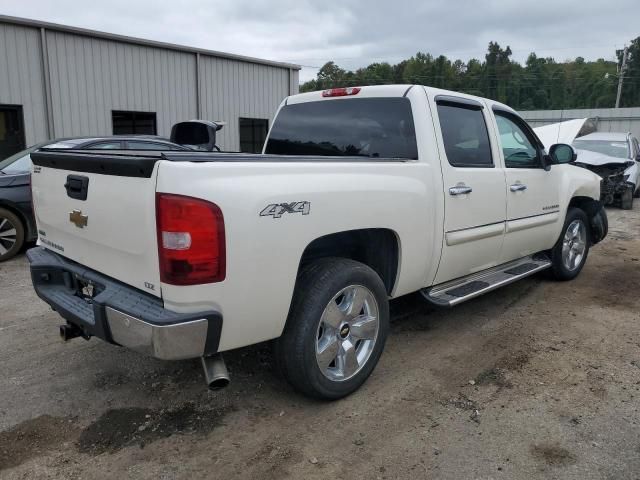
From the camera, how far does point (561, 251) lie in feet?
19.2

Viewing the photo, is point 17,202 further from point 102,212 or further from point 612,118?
point 612,118

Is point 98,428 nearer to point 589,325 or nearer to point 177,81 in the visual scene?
point 589,325

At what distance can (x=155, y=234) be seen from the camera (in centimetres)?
251

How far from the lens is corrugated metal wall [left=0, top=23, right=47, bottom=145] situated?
1160 cm

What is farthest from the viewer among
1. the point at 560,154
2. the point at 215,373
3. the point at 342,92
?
the point at 560,154

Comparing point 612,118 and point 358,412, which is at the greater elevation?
point 612,118

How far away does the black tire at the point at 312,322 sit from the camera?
2.97 metres

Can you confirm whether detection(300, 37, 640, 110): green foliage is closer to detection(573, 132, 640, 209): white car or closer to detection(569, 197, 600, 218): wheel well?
detection(573, 132, 640, 209): white car

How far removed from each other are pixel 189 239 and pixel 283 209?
1.71ft

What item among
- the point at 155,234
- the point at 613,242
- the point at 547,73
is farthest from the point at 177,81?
the point at 547,73

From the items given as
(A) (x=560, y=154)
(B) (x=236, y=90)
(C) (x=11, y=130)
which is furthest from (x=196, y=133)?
(B) (x=236, y=90)

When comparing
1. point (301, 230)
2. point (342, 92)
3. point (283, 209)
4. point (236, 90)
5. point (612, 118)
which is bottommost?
point (301, 230)

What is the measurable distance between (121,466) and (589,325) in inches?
158

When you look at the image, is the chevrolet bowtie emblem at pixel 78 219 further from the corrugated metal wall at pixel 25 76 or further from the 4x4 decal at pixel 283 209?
the corrugated metal wall at pixel 25 76
